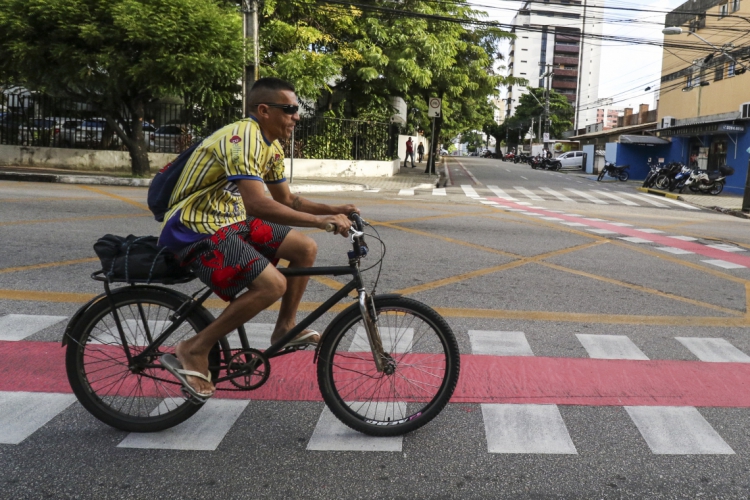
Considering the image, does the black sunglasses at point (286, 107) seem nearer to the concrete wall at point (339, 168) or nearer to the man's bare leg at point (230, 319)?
the man's bare leg at point (230, 319)

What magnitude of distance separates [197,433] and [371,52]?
23.9 metres

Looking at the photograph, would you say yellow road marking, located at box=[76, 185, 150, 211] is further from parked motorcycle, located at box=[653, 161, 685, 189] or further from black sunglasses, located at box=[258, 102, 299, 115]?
parked motorcycle, located at box=[653, 161, 685, 189]

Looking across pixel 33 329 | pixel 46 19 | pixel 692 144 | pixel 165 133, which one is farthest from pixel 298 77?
pixel 692 144

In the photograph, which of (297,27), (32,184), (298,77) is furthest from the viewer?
(297,27)

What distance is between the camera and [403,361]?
133 inches

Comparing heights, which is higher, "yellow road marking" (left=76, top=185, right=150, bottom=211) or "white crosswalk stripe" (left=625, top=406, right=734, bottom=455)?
"yellow road marking" (left=76, top=185, right=150, bottom=211)

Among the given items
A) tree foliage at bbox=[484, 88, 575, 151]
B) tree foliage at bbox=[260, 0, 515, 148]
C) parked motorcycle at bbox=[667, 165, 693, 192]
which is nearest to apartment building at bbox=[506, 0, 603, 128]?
tree foliage at bbox=[484, 88, 575, 151]

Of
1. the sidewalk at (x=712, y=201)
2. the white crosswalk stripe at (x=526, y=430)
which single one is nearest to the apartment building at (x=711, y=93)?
the sidewalk at (x=712, y=201)

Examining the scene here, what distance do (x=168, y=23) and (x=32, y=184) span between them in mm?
5003

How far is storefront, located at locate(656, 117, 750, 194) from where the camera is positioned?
29.3 meters

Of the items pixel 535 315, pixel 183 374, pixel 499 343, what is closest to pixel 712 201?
pixel 535 315

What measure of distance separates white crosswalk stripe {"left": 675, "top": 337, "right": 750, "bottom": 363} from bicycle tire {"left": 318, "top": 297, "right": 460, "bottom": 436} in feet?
7.91

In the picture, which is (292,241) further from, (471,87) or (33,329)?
(471,87)

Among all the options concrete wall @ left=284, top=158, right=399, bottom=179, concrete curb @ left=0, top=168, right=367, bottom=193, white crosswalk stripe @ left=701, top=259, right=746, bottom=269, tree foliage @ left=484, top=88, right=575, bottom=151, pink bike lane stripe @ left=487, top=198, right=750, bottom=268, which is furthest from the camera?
tree foliage @ left=484, top=88, right=575, bottom=151
